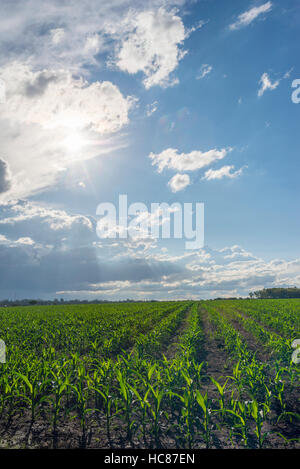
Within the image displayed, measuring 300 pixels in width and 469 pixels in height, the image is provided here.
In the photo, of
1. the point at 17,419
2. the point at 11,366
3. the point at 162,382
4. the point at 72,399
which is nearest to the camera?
the point at 17,419

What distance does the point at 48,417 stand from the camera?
19.5ft

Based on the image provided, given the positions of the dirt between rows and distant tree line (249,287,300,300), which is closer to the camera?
the dirt between rows

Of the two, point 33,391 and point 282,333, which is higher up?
point 33,391

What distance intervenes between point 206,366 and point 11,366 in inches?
255

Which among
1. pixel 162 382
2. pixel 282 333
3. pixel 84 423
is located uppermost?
pixel 162 382

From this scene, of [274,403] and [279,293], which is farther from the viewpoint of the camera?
[279,293]

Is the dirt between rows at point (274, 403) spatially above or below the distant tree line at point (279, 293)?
above

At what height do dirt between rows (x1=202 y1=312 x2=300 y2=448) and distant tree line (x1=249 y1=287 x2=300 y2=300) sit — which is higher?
dirt between rows (x1=202 y1=312 x2=300 y2=448)

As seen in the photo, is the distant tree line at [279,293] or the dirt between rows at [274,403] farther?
the distant tree line at [279,293]
